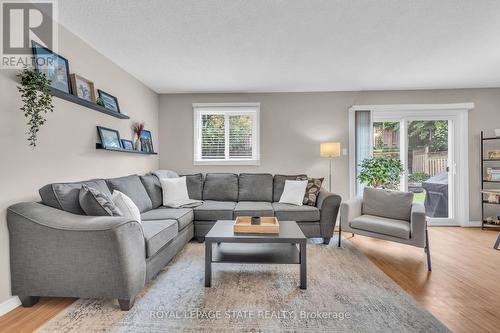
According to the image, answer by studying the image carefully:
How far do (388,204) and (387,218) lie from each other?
18 centimetres

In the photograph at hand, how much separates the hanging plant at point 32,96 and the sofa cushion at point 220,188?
7.46 feet

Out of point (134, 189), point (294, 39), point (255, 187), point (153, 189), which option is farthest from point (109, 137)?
point (294, 39)

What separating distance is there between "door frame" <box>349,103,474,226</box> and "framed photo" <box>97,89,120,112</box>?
369 centimetres

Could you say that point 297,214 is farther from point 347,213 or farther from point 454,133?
point 454,133

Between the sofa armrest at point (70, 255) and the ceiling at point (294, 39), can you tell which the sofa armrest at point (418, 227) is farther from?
the sofa armrest at point (70, 255)

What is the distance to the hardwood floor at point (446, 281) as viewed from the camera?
1616mm

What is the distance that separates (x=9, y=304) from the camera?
1.69 metres

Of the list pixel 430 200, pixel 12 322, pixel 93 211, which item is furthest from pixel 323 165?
pixel 12 322

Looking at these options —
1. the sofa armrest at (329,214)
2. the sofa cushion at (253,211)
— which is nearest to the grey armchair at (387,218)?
the sofa armrest at (329,214)

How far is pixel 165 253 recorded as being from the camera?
7.39 feet

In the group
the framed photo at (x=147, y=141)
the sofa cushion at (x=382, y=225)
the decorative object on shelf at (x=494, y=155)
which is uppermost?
the framed photo at (x=147, y=141)

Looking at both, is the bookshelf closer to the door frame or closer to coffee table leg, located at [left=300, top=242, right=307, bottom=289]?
the door frame

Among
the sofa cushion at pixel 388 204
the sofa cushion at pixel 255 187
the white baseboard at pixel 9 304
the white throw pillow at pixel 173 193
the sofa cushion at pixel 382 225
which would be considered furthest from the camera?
the sofa cushion at pixel 255 187

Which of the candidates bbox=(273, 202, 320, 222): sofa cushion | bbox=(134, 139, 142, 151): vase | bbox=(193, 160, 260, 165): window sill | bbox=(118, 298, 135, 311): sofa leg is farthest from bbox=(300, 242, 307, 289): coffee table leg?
bbox=(134, 139, 142, 151): vase
